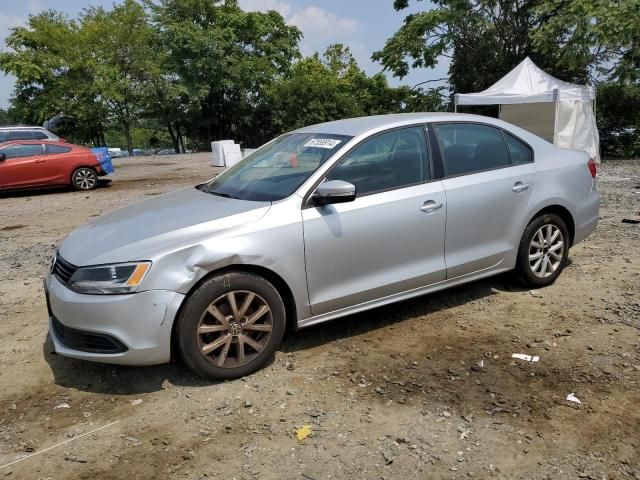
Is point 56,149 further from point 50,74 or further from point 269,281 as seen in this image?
point 50,74

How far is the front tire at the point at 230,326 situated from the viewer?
3344mm

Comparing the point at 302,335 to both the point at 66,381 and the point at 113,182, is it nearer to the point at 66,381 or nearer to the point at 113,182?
the point at 66,381

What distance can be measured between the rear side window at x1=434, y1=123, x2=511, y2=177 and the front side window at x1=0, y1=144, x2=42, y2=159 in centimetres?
1178

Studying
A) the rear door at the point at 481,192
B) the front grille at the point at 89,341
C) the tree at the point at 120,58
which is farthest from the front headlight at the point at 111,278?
the tree at the point at 120,58

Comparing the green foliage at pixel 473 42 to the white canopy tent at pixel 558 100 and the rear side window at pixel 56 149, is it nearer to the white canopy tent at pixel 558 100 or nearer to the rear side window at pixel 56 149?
the white canopy tent at pixel 558 100

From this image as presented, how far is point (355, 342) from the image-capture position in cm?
409

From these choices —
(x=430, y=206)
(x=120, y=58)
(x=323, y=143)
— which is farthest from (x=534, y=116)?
(x=120, y=58)

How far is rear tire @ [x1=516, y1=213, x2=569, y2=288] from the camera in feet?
15.4

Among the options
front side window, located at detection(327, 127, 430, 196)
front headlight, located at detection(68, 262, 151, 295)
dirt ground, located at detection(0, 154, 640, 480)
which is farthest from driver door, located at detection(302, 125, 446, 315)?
front headlight, located at detection(68, 262, 151, 295)

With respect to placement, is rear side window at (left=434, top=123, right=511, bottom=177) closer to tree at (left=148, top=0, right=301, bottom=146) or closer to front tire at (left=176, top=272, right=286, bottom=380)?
front tire at (left=176, top=272, right=286, bottom=380)

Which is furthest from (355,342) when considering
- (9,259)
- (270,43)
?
(270,43)

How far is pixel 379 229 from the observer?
3.88m

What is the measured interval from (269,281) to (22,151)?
11812 mm

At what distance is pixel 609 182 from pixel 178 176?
37.8 feet
